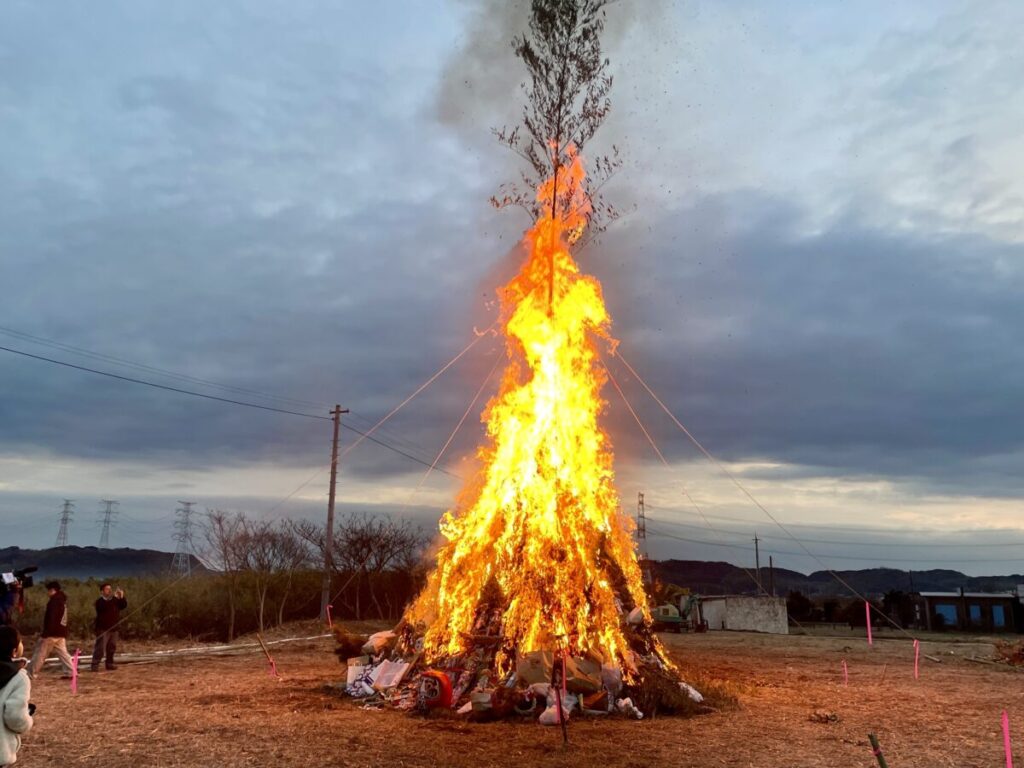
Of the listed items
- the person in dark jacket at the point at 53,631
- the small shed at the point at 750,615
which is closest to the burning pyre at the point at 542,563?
the person in dark jacket at the point at 53,631

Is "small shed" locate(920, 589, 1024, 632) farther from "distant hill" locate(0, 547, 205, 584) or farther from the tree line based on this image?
"distant hill" locate(0, 547, 205, 584)

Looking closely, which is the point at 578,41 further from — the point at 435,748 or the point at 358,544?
the point at 358,544

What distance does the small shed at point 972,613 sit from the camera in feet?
163

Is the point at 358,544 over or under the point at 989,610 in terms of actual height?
over

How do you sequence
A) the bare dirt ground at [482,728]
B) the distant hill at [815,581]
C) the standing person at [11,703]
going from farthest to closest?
the distant hill at [815,581], the bare dirt ground at [482,728], the standing person at [11,703]

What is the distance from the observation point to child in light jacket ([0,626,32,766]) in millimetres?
6719

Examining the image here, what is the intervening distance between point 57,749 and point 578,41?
14.7 m

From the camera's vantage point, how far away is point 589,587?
15.5 m

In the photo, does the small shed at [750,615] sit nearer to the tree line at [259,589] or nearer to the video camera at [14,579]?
the tree line at [259,589]

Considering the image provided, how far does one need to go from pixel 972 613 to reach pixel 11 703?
5739 cm

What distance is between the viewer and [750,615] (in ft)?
137

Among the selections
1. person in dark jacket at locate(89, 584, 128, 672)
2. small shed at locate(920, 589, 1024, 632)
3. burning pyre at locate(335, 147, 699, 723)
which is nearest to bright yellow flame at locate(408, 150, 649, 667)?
burning pyre at locate(335, 147, 699, 723)

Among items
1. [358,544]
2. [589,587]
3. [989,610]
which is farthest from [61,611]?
[989,610]

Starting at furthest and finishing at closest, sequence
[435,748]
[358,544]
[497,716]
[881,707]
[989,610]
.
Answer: [989,610] → [358,544] → [881,707] → [497,716] → [435,748]
